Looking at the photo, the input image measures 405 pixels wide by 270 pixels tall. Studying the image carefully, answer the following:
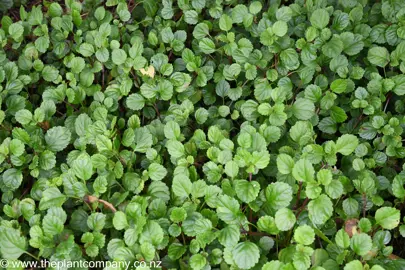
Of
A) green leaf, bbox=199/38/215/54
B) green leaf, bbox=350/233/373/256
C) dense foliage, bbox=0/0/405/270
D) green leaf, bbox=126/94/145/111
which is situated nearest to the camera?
green leaf, bbox=350/233/373/256

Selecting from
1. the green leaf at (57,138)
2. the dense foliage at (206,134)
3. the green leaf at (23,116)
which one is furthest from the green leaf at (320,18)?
the green leaf at (23,116)

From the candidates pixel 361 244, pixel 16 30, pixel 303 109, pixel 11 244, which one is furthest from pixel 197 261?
pixel 16 30

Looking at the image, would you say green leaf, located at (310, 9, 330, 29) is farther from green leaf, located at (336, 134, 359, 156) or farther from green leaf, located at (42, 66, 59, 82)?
green leaf, located at (42, 66, 59, 82)

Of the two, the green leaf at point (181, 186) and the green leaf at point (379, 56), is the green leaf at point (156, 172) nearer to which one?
the green leaf at point (181, 186)

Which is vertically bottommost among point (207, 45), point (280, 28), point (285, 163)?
point (285, 163)

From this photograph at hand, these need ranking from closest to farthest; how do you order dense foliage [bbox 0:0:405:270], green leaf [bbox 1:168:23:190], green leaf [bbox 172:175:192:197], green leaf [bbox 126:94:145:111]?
dense foliage [bbox 0:0:405:270], green leaf [bbox 172:175:192:197], green leaf [bbox 1:168:23:190], green leaf [bbox 126:94:145:111]

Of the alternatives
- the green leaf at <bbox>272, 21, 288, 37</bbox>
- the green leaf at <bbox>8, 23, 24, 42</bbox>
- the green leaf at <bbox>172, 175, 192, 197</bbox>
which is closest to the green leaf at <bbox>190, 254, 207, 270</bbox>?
the green leaf at <bbox>172, 175, 192, 197</bbox>

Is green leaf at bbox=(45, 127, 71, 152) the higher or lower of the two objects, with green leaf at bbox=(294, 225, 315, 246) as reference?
lower

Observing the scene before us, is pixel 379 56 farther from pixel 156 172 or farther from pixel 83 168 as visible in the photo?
pixel 83 168
